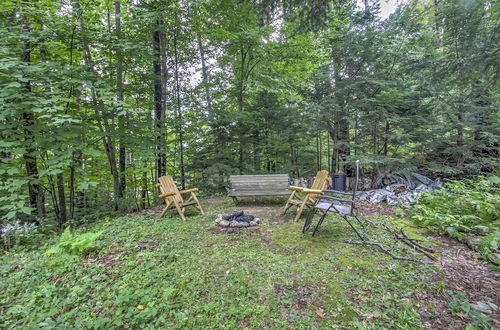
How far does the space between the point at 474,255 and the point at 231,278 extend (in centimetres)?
297

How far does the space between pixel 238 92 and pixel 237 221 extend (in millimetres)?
4928

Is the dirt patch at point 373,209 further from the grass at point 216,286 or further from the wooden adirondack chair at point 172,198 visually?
the wooden adirondack chair at point 172,198

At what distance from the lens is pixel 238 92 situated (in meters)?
7.34

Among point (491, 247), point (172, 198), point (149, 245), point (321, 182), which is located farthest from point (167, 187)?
point (491, 247)

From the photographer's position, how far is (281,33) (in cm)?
755

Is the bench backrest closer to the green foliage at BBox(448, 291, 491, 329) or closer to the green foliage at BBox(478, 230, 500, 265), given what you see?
the green foliage at BBox(478, 230, 500, 265)

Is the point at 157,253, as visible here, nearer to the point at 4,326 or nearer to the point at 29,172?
the point at 4,326

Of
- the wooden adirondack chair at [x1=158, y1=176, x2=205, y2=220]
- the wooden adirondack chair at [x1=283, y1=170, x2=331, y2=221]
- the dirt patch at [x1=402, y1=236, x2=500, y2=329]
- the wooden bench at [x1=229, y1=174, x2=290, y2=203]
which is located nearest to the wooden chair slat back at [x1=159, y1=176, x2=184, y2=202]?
the wooden adirondack chair at [x1=158, y1=176, x2=205, y2=220]

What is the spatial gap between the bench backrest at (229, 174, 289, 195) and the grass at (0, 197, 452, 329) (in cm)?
205

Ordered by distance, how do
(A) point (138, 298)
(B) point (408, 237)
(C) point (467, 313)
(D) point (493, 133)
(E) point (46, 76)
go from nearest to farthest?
(C) point (467, 313)
(A) point (138, 298)
(B) point (408, 237)
(E) point (46, 76)
(D) point (493, 133)

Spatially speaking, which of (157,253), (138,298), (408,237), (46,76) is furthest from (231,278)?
(46,76)

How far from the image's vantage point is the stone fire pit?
3.79 m

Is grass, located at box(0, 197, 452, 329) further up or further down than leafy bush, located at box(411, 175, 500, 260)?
further down

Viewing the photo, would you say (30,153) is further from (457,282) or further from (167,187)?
(457,282)
